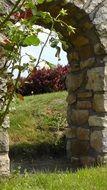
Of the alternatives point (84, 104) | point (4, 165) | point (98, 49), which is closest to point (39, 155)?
point (84, 104)

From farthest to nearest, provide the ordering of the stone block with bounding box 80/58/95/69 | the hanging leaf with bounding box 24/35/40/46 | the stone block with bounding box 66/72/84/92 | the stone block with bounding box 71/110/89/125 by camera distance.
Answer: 1. the stone block with bounding box 66/72/84/92
2. the stone block with bounding box 71/110/89/125
3. the stone block with bounding box 80/58/95/69
4. the hanging leaf with bounding box 24/35/40/46

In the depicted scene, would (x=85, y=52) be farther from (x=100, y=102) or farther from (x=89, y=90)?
(x=100, y=102)

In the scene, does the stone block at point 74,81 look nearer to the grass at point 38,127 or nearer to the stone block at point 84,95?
the stone block at point 84,95

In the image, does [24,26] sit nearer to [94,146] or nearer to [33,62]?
[33,62]

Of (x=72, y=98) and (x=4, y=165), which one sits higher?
(x=72, y=98)

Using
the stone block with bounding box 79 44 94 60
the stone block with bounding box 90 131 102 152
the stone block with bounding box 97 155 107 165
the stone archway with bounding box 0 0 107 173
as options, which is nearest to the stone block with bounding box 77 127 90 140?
the stone archway with bounding box 0 0 107 173

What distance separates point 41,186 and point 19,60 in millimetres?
1194

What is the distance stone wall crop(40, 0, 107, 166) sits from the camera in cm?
537

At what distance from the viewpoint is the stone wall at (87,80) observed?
5367 millimetres

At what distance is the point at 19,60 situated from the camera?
2961 millimetres

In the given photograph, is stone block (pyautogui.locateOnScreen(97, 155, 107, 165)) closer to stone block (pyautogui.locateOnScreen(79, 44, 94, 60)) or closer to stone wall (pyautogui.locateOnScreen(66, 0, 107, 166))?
stone wall (pyautogui.locateOnScreen(66, 0, 107, 166))

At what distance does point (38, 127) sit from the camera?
7531 millimetres


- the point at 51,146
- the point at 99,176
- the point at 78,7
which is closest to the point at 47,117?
the point at 51,146

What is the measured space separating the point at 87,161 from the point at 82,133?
1.28 feet
